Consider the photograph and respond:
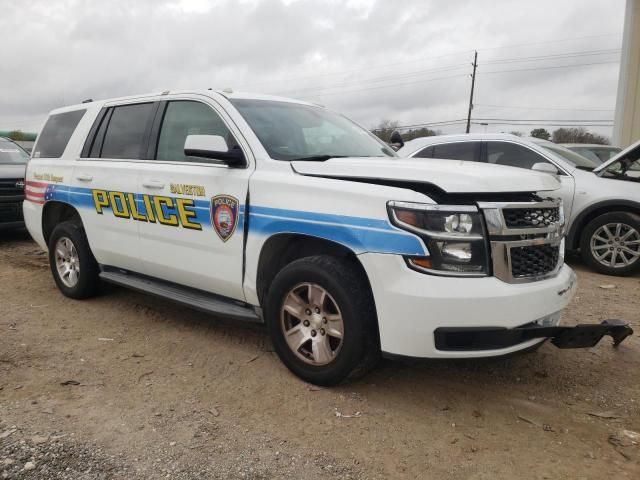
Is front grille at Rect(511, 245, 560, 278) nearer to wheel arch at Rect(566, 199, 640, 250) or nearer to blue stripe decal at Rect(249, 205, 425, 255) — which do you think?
blue stripe decal at Rect(249, 205, 425, 255)

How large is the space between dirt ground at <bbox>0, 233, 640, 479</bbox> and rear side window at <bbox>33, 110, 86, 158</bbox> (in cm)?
183

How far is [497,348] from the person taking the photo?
2943 mm

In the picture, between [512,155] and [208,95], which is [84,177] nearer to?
[208,95]

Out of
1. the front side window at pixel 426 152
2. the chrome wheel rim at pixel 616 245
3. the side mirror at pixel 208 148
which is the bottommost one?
the chrome wheel rim at pixel 616 245

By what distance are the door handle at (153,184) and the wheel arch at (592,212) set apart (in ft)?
16.3

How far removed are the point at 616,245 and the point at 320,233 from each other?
4.73 metres

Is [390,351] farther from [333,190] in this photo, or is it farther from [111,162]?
[111,162]

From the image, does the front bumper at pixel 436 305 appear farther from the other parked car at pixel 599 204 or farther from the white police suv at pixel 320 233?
the other parked car at pixel 599 204

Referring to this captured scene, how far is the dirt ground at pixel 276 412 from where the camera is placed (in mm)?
2646

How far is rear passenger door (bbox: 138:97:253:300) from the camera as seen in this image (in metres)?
3.70

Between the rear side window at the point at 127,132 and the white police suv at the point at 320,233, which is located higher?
the rear side window at the point at 127,132

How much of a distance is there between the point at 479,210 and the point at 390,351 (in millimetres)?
905

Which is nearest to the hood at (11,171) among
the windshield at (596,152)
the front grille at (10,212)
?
the front grille at (10,212)

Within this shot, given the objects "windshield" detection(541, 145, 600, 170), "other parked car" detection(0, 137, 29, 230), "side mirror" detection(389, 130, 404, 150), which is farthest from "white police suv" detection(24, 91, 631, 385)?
"other parked car" detection(0, 137, 29, 230)
